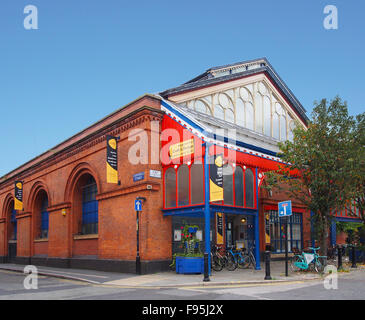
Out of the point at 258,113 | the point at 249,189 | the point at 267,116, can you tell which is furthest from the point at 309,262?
the point at 267,116

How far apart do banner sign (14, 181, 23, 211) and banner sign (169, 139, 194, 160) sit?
19.0 m

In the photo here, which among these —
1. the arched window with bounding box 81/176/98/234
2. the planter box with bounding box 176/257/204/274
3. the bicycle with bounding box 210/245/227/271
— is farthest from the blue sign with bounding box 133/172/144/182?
the arched window with bounding box 81/176/98/234

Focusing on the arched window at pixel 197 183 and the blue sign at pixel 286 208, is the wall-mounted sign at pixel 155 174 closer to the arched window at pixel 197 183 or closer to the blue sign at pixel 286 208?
the arched window at pixel 197 183

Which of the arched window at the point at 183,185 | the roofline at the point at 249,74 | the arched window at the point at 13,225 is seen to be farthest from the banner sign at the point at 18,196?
the arched window at the point at 183,185

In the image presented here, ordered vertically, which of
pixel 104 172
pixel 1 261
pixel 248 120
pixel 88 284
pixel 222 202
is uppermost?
pixel 248 120

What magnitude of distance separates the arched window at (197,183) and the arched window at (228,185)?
1251 millimetres

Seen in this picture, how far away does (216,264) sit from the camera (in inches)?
699

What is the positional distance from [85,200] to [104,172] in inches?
171

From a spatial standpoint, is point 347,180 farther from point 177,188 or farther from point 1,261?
point 1,261

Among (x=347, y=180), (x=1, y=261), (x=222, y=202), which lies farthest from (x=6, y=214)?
(x=347, y=180)
